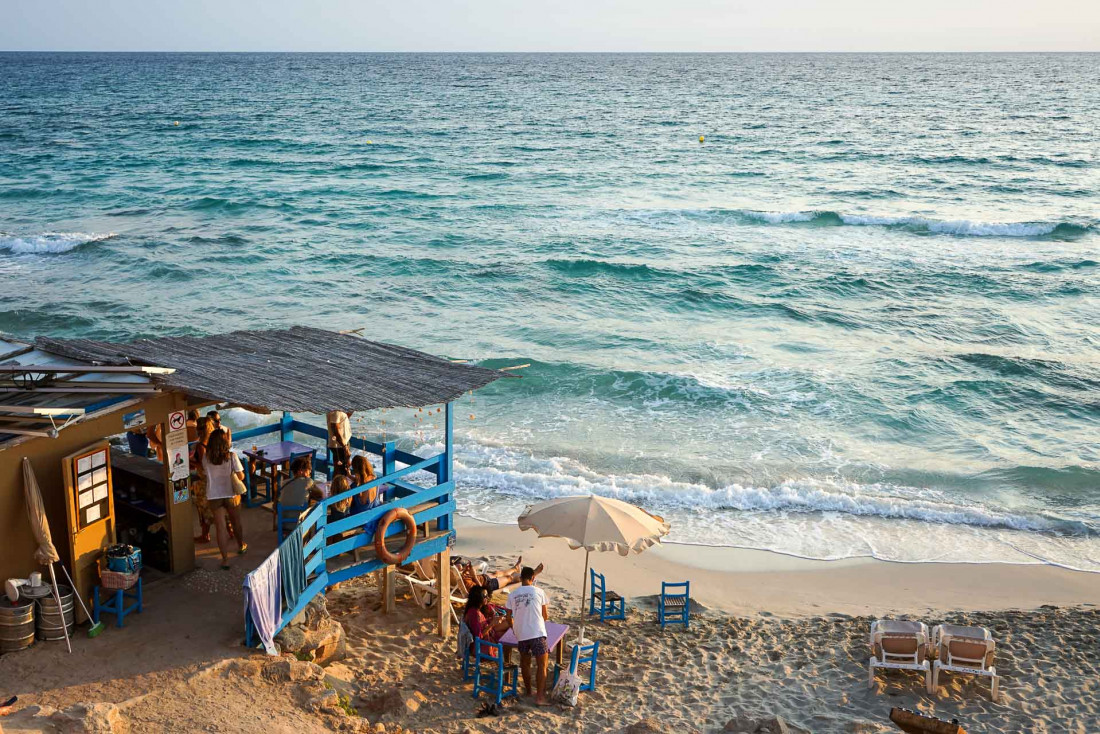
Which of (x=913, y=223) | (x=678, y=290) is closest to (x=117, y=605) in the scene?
(x=678, y=290)

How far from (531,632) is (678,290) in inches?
834

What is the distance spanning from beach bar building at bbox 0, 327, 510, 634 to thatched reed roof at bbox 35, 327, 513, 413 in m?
0.02

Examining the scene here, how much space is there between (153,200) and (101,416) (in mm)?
37564

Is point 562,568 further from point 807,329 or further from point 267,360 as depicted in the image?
point 807,329

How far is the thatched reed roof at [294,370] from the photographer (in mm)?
8578

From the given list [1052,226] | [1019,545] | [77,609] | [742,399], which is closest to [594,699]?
[77,609]

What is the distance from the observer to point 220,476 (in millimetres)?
9266

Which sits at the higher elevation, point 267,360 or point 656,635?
point 267,360

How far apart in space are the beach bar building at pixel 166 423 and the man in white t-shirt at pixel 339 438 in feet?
0.66

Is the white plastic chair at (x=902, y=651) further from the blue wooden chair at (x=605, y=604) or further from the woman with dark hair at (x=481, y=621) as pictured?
the woman with dark hair at (x=481, y=621)

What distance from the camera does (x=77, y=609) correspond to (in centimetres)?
810

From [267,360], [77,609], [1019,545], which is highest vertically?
[267,360]

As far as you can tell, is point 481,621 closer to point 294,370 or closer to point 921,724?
point 294,370

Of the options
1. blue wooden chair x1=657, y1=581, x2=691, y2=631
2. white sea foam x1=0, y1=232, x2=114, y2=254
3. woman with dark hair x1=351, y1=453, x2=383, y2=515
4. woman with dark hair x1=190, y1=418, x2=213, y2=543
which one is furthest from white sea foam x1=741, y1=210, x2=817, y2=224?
woman with dark hair x1=190, y1=418, x2=213, y2=543
